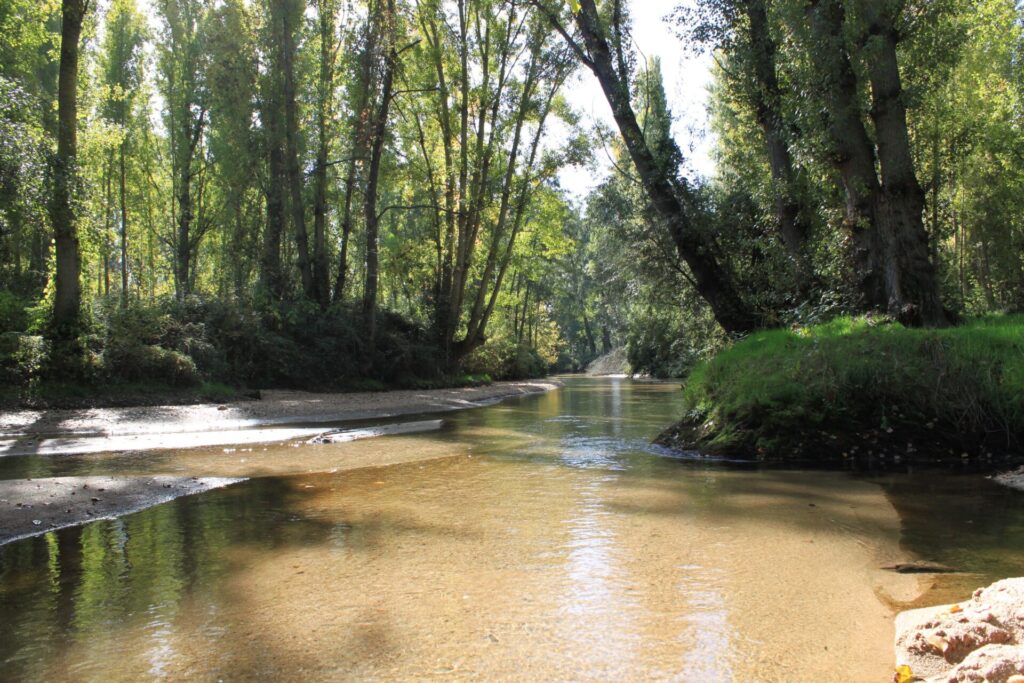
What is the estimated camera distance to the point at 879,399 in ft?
27.8

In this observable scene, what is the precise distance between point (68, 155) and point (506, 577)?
15316 millimetres

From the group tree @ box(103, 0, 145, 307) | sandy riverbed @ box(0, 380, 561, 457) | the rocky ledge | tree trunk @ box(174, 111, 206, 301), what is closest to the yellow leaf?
the rocky ledge

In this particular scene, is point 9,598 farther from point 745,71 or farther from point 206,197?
point 206,197

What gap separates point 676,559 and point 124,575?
3.95 metres

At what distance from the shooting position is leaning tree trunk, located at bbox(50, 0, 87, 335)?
14312mm

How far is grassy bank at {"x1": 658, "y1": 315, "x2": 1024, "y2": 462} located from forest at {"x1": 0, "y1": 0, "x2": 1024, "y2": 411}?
0.31 meters

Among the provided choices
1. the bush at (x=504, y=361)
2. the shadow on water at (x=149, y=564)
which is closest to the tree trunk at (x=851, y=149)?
the shadow on water at (x=149, y=564)

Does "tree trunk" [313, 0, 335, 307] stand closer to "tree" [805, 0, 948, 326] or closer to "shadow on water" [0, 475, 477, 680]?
"tree" [805, 0, 948, 326]

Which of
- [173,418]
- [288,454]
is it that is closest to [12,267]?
[173,418]

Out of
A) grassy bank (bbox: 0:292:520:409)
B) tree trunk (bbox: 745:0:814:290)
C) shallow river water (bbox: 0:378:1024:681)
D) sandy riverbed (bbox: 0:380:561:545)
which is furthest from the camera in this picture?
grassy bank (bbox: 0:292:520:409)

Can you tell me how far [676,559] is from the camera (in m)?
4.60

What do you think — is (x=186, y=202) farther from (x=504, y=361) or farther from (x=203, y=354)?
(x=504, y=361)

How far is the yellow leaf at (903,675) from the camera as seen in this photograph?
265 centimetres

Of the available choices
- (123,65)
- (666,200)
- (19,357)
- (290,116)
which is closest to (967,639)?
(666,200)
